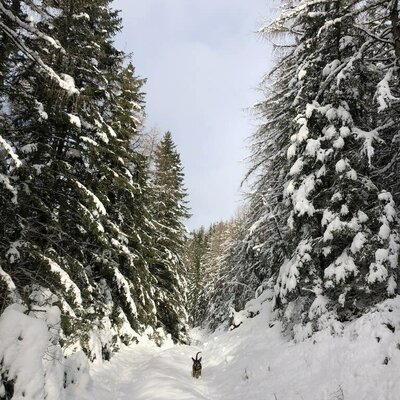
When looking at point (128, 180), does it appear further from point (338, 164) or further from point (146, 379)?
point (338, 164)

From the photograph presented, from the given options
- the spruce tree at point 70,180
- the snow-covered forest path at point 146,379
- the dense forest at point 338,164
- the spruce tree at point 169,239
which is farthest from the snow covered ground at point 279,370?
the spruce tree at point 169,239

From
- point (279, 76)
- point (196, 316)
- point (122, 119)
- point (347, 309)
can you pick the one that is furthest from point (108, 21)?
point (196, 316)

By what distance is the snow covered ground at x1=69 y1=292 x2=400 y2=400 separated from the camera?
8.26 m

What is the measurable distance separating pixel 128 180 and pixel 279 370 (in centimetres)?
927

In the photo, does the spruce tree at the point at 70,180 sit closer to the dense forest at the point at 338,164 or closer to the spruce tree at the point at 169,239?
the dense forest at the point at 338,164

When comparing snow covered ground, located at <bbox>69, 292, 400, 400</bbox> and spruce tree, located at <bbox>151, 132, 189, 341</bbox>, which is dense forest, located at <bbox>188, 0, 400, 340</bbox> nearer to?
snow covered ground, located at <bbox>69, 292, 400, 400</bbox>

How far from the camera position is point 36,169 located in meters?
11.2

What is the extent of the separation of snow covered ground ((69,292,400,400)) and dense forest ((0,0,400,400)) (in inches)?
27.2

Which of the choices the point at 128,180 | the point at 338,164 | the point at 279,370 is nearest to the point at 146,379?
the point at 279,370

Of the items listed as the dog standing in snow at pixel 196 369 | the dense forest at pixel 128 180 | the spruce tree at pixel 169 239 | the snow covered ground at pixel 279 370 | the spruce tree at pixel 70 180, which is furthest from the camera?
the spruce tree at pixel 169 239

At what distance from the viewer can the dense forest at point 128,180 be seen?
928 centimetres

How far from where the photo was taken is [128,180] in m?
17.0

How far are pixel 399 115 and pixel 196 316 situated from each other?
5239 cm

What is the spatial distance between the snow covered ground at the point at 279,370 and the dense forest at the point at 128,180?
2.26 ft
